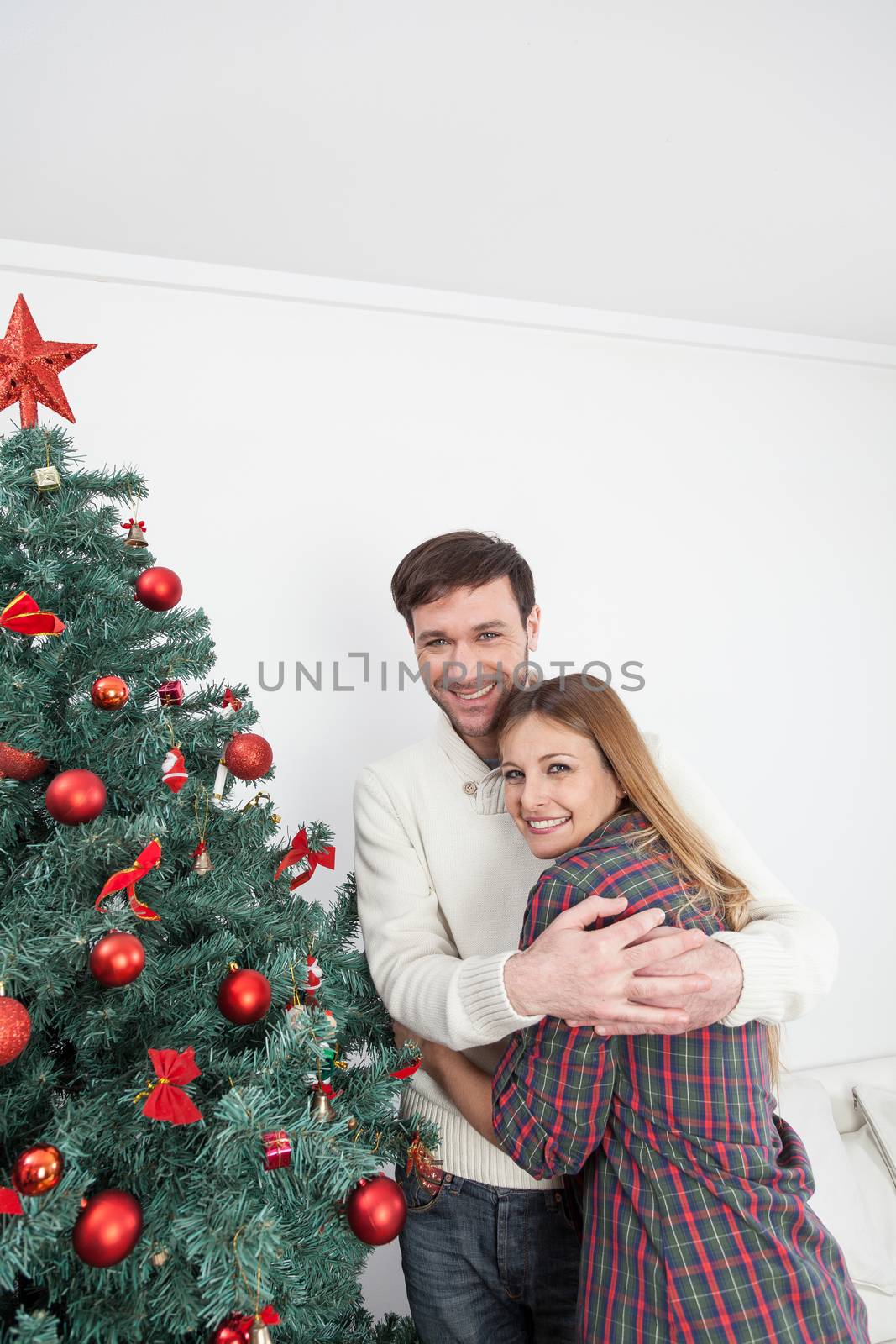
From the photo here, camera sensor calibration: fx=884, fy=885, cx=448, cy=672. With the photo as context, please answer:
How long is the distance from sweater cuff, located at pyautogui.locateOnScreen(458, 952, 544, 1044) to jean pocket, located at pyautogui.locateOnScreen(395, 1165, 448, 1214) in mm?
378

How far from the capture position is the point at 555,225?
211cm

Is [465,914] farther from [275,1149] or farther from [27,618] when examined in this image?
[27,618]

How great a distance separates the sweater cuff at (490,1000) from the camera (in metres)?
1.16

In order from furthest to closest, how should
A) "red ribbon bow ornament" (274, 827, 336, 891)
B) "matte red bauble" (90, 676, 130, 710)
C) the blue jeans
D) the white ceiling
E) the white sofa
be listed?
the white sofa, the white ceiling, the blue jeans, "red ribbon bow ornament" (274, 827, 336, 891), "matte red bauble" (90, 676, 130, 710)

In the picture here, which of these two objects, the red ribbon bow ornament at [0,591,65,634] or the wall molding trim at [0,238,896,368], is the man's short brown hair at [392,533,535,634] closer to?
the red ribbon bow ornament at [0,591,65,634]

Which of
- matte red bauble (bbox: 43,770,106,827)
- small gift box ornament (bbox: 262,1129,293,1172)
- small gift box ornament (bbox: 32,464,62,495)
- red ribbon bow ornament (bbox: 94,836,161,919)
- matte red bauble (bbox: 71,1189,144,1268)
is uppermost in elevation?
small gift box ornament (bbox: 32,464,62,495)

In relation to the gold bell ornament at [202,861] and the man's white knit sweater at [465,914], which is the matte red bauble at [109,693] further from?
the man's white knit sweater at [465,914]

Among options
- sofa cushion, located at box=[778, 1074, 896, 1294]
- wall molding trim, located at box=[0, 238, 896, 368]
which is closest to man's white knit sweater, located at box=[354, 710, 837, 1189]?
sofa cushion, located at box=[778, 1074, 896, 1294]

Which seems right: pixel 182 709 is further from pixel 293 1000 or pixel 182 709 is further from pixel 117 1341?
pixel 117 1341

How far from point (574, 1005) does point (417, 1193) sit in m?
0.57

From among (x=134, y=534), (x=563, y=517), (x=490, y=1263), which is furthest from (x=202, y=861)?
(x=563, y=517)

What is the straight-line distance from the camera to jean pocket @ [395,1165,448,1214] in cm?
141

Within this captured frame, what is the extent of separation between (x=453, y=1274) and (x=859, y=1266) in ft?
3.80

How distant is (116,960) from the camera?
0.88 meters
